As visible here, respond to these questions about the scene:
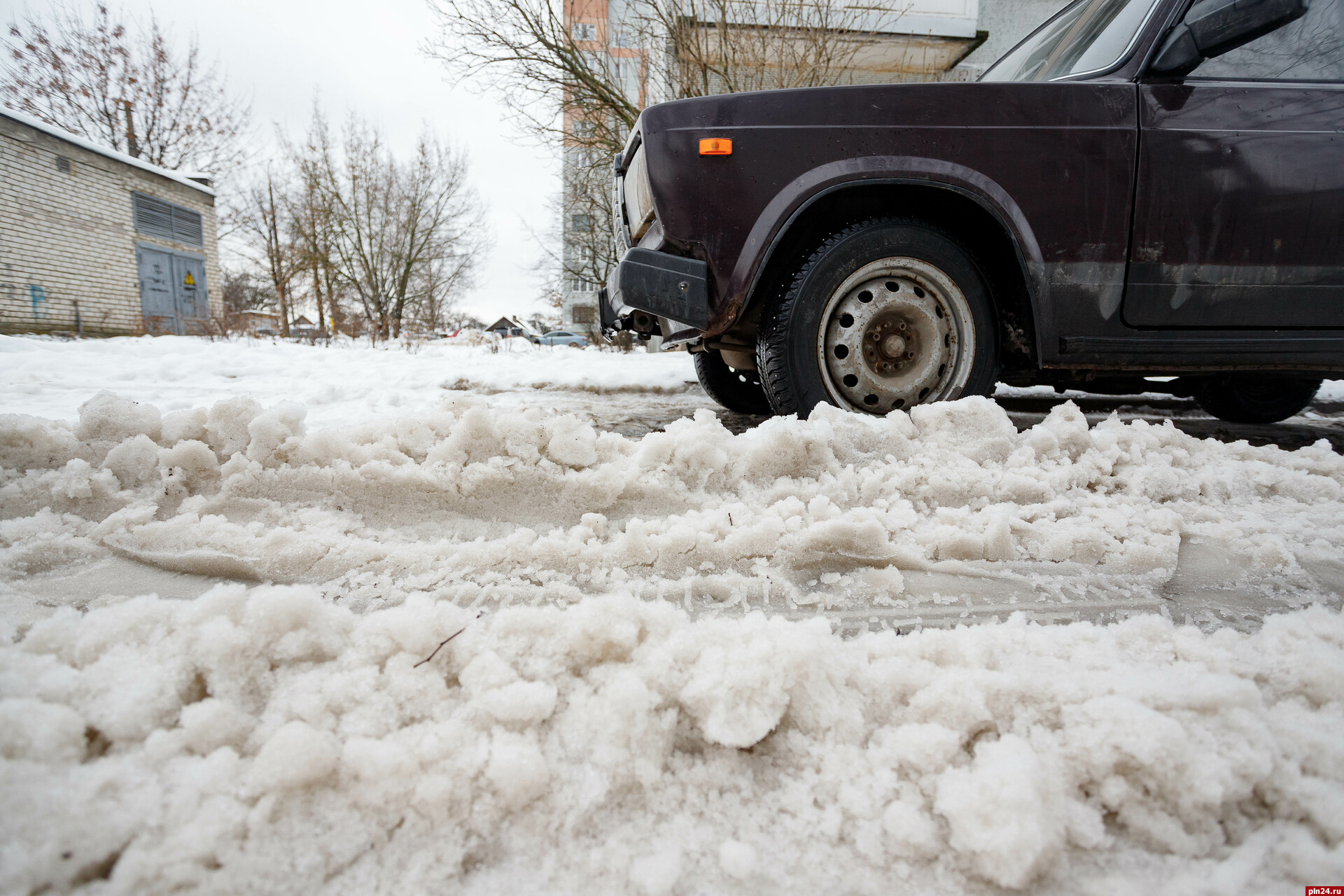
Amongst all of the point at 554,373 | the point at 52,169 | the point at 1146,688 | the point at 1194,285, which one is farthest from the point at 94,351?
the point at 52,169

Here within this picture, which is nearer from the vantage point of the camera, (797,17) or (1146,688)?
(1146,688)

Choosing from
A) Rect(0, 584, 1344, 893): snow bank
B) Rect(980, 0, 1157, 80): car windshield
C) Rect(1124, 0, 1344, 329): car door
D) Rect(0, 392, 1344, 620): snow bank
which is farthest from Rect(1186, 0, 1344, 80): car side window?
Rect(0, 584, 1344, 893): snow bank

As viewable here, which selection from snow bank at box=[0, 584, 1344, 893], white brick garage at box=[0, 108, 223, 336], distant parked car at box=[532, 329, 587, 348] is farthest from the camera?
distant parked car at box=[532, 329, 587, 348]

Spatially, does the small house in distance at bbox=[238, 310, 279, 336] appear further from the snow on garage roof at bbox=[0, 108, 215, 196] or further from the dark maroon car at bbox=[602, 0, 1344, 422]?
the dark maroon car at bbox=[602, 0, 1344, 422]

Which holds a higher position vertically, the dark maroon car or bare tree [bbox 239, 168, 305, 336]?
bare tree [bbox 239, 168, 305, 336]

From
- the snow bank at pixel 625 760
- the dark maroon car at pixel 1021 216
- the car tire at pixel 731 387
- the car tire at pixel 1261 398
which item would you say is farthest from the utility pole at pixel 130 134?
the car tire at pixel 1261 398

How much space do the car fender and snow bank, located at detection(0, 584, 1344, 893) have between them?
178 centimetres

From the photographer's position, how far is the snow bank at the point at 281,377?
124 inches

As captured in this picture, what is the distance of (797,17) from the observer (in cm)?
771

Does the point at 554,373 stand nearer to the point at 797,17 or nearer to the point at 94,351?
the point at 94,351

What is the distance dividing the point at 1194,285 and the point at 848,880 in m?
2.83

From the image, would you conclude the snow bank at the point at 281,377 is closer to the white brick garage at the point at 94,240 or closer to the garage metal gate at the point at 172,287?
the white brick garage at the point at 94,240

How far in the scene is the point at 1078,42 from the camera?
105 inches

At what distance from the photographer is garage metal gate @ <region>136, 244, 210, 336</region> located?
15570 mm
